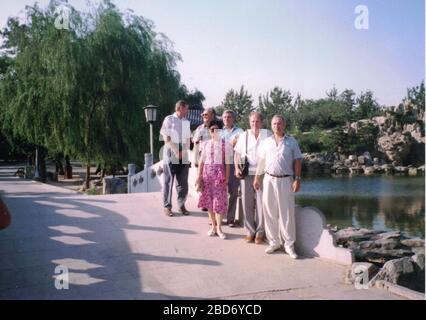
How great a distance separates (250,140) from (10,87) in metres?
14.5

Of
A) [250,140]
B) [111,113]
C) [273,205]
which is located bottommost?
[273,205]

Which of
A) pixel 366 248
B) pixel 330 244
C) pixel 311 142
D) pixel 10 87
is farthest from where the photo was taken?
pixel 311 142

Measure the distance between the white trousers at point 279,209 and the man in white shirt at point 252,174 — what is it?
0.27 meters

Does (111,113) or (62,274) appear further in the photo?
(111,113)

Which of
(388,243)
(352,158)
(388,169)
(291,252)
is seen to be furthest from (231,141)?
(352,158)

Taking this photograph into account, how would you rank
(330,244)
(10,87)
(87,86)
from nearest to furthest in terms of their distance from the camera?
(330,244) → (87,86) → (10,87)

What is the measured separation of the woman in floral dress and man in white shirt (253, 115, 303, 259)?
28.4 inches

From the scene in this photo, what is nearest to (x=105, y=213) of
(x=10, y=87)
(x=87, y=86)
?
(x=87, y=86)

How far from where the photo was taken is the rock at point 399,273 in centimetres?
361

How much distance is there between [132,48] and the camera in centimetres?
1530

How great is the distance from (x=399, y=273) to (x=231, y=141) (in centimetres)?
232
